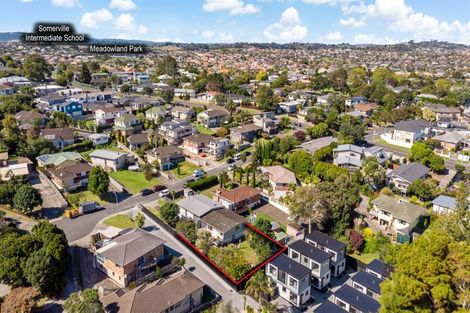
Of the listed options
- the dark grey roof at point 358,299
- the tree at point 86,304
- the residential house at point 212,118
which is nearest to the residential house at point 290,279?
the dark grey roof at point 358,299

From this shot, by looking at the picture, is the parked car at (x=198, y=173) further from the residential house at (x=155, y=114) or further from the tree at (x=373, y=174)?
the residential house at (x=155, y=114)

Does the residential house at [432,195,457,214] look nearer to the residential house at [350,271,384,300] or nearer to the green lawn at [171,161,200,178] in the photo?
the residential house at [350,271,384,300]

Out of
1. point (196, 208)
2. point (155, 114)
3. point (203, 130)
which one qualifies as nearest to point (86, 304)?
point (196, 208)

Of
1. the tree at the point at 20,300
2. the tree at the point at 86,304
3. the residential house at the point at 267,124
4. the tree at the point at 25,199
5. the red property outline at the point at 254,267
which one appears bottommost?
the red property outline at the point at 254,267

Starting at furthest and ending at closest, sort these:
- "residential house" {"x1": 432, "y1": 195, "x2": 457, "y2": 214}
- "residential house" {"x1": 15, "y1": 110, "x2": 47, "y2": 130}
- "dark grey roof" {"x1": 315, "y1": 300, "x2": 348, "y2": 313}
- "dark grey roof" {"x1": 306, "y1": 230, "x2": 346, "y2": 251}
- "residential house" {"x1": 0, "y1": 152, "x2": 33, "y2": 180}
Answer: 1. "residential house" {"x1": 15, "y1": 110, "x2": 47, "y2": 130}
2. "residential house" {"x1": 0, "y1": 152, "x2": 33, "y2": 180}
3. "residential house" {"x1": 432, "y1": 195, "x2": 457, "y2": 214}
4. "dark grey roof" {"x1": 306, "y1": 230, "x2": 346, "y2": 251}
5. "dark grey roof" {"x1": 315, "y1": 300, "x2": 348, "y2": 313}

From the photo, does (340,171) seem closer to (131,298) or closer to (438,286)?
(438,286)

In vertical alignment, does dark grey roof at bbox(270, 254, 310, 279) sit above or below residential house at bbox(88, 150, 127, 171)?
below

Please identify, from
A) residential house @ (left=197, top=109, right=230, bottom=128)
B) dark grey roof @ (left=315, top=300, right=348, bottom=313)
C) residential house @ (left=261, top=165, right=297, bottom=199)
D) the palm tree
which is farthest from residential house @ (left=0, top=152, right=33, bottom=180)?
dark grey roof @ (left=315, top=300, right=348, bottom=313)

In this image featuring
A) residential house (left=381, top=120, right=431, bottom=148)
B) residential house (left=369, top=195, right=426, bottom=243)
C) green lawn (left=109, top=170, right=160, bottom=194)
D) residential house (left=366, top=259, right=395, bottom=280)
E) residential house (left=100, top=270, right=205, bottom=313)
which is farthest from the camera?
residential house (left=381, top=120, right=431, bottom=148)
